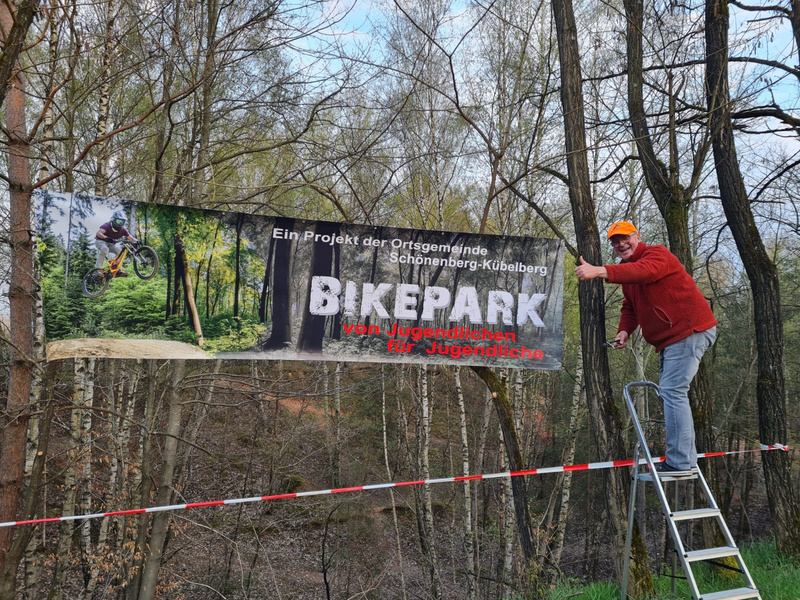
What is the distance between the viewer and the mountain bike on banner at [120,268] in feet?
15.5

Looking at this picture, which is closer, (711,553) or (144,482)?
(711,553)

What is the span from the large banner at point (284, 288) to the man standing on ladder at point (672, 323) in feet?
4.99

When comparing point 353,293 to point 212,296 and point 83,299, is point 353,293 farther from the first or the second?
point 83,299

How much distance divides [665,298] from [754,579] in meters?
2.73

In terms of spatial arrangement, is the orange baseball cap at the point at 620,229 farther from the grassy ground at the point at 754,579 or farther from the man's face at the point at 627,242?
the grassy ground at the point at 754,579

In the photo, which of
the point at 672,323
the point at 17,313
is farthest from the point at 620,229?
the point at 17,313

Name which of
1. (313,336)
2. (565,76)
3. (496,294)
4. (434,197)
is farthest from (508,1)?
(313,336)

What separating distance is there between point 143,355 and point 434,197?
30.2ft

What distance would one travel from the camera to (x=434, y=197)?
1310 cm

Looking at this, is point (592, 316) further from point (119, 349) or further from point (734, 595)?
point (119, 349)

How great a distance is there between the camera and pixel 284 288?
5238 mm

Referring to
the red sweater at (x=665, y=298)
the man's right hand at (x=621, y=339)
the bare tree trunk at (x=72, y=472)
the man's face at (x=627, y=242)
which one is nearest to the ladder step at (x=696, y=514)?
the red sweater at (x=665, y=298)

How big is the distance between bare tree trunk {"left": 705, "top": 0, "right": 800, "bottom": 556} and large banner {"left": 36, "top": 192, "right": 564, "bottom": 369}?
2341 mm

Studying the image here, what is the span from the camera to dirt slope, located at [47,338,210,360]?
461cm
